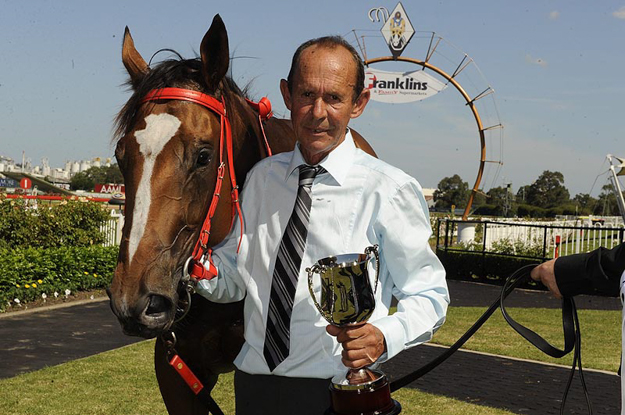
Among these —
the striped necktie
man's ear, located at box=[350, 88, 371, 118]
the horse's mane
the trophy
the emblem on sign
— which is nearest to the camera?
the trophy

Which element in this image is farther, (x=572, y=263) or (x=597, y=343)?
(x=597, y=343)

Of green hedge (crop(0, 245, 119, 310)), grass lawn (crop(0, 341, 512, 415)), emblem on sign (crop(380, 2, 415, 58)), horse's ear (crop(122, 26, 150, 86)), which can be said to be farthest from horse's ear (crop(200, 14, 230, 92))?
emblem on sign (crop(380, 2, 415, 58))

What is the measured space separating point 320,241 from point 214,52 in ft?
3.44

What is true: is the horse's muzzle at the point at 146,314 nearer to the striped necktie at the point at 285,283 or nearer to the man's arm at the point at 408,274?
the striped necktie at the point at 285,283

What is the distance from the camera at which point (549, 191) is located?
80188 millimetres

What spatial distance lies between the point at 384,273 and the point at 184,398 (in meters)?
1.31

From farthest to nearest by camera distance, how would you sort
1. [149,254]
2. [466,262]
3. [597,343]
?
[466,262] → [597,343] → [149,254]

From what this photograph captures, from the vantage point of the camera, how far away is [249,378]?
235 centimetres

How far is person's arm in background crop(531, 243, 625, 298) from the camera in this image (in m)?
2.17

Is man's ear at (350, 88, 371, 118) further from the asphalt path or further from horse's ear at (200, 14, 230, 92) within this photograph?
the asphalt path

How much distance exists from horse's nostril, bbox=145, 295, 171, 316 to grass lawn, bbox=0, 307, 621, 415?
4.13m

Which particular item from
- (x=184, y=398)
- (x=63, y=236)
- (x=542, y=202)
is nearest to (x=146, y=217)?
(x=184, y=398)

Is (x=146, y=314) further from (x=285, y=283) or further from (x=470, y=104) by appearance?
(x=470, y=104)

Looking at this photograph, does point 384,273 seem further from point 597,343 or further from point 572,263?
point 597,343
